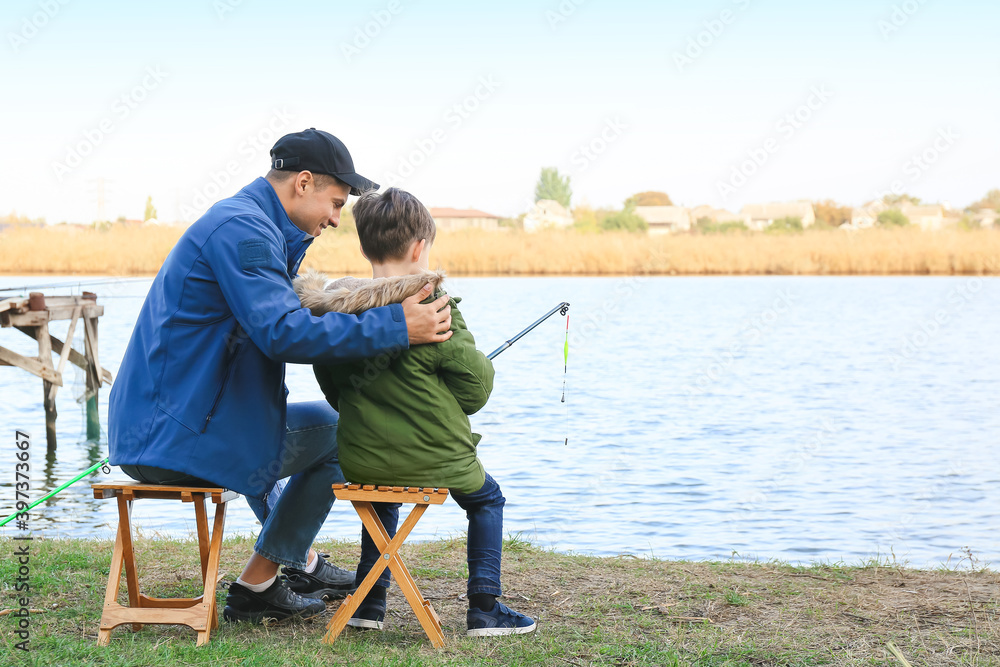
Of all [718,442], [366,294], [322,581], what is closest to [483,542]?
[322,581]

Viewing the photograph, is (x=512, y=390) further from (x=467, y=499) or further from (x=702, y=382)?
(x=467, y=499)

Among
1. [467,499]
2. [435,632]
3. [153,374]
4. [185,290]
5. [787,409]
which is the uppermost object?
[185,290]

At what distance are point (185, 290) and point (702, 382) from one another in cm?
1556

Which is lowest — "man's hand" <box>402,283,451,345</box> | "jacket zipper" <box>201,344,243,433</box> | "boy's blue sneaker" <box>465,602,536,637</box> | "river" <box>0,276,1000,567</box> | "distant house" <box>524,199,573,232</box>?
"river" <box>0,276,1000,567</box>

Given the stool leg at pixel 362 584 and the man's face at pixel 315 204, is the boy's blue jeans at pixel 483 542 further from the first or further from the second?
the man's face at pixel 315 204

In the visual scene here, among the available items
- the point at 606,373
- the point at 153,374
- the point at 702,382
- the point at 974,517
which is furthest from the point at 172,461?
the point at 606,373

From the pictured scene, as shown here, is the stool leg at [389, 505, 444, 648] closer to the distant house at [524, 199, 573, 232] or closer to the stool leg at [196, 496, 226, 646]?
the stool leg at [196, 496, 226, 646]

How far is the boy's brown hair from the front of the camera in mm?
3090

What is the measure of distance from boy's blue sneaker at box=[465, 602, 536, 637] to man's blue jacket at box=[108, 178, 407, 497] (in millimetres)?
819

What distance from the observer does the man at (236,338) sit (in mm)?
2910

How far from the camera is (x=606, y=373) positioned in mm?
19453

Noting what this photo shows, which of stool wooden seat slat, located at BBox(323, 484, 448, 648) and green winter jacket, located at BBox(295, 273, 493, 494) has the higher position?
green winter jacket, located at BBox(295, 273, 493, 494)

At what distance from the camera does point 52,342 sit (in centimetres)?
1292

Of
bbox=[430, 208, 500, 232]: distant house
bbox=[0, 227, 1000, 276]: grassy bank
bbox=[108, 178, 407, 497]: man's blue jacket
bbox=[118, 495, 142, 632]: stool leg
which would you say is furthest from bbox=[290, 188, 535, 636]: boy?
bbox=[430, 208, 500, 232]: distant house
